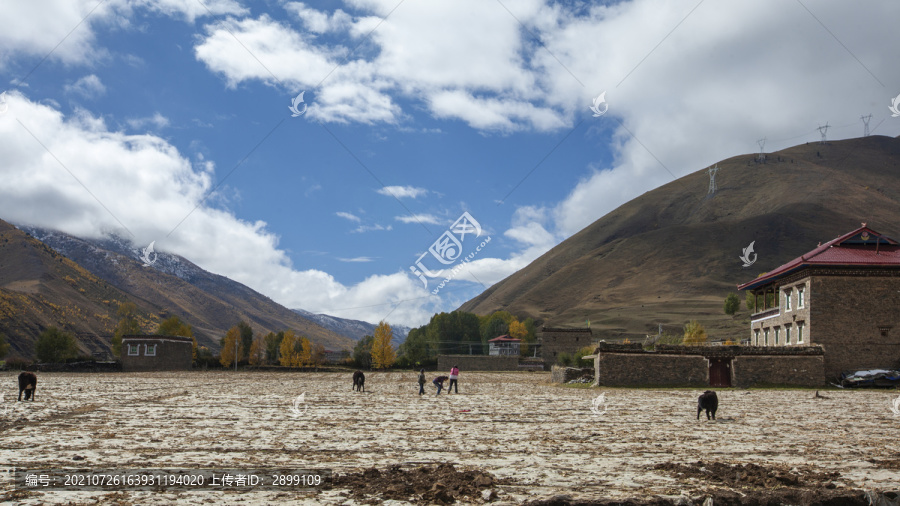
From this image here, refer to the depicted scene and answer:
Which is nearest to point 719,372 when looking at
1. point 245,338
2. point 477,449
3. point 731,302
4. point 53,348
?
point 477,449

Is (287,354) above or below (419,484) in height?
below

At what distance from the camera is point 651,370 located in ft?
137

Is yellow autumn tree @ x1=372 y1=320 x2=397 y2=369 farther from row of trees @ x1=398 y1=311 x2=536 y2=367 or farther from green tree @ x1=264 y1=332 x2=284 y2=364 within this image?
green tree @ x1=264 y1=332 x2=284 y2=364

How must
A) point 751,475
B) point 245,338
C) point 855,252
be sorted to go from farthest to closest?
1. point 245,338
2. point 855,252
3. point 751,475

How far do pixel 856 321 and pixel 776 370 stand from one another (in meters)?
6.47

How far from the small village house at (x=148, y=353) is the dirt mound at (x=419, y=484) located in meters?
77.1

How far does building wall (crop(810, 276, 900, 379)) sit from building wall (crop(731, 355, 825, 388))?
1.68m

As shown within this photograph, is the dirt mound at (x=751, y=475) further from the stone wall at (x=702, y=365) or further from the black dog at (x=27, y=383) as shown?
the stone wall at (x=702, y=365)

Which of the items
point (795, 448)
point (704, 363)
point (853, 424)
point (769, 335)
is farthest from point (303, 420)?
point (769, 335)

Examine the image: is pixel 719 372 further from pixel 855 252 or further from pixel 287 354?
pixel 287 354

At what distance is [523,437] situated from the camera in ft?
53.5

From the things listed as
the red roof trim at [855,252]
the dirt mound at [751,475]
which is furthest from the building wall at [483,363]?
the dirt mound at [751,475]

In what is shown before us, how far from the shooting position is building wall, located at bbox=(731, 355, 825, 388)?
1613 inches

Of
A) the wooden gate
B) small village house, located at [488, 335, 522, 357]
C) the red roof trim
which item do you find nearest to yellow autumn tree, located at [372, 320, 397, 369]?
small village house, located at [488, 335, 522, 357]
